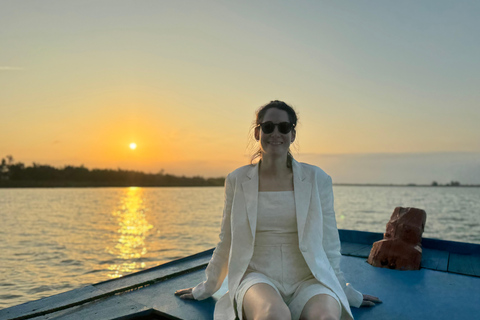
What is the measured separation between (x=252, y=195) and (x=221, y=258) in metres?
0.57

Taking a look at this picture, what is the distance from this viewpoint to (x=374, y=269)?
437 centimetres

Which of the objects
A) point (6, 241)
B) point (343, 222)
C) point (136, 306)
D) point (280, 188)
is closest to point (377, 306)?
point (280, 188)

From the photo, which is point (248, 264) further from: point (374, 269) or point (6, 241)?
point (6, 241)

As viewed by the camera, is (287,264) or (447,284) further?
(447,284)

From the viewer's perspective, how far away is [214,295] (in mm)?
3275

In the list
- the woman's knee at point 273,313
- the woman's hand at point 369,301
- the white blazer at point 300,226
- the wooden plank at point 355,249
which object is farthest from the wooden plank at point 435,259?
the woman's knee at point 273,313

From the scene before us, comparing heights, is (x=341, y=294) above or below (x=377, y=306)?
above

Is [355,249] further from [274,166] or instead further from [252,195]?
[252,195]

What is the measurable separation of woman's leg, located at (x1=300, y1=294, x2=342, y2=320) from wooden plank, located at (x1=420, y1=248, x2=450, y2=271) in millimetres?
2703

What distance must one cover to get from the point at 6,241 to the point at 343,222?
1480 centimetres

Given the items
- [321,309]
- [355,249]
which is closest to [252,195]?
[321,309]

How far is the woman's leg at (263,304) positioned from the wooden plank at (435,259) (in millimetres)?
2914

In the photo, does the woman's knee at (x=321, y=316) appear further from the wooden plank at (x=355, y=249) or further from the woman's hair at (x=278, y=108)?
the wooden plank at (x=355, y=249)

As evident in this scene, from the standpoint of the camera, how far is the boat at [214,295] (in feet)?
9.72
